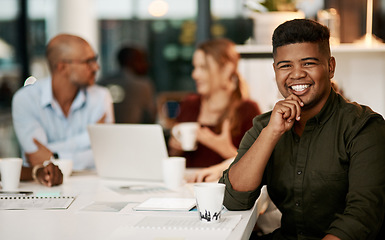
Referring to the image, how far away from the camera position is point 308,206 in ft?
5.70

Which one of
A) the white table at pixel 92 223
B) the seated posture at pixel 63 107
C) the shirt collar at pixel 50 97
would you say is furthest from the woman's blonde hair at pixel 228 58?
the white table at pixel 92 223

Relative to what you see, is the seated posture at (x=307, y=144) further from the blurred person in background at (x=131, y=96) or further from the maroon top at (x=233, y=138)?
the blurred person in background at (x=131, y=96)

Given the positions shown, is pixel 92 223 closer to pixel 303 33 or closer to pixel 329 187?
pixel 329 187

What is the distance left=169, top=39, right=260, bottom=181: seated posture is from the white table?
45.5 inches

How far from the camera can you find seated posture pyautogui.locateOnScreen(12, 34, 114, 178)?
2.80m

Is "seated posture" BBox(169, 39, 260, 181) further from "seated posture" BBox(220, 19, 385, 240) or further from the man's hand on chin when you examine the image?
"seated posture" BBox(220, 19, 385, 240)

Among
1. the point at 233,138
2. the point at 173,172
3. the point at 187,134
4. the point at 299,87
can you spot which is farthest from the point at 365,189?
the point at 233,138

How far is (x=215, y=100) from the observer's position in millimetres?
3338

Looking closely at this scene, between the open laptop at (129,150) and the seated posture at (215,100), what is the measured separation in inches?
34.2

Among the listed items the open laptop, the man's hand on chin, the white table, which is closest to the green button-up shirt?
the white table

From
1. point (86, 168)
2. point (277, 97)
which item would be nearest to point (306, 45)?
point (86, 168)

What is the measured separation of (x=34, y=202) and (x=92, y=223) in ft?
1.22

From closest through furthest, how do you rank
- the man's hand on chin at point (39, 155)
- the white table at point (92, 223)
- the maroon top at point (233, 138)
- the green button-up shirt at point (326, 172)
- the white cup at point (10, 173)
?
the white table at point (92, 223) < the green button-up shirt at point (326, 172) < the white cup at point (10, 173) < the man's hand on chin at point (39, 155) < the maroon top at point (233, 138)

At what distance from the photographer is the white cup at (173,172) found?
2.11 metres
